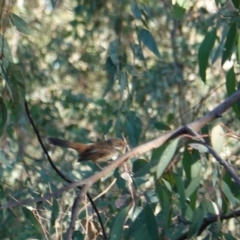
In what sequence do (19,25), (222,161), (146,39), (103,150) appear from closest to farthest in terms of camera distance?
(222,161), (19,25), (146,39), (103,150)

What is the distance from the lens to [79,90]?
6.32 m

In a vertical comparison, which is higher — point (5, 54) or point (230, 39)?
point (5, 54)

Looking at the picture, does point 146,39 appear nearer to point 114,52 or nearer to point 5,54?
point 114,52

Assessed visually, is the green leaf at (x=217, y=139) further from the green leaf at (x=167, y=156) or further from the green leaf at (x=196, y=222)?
the green leaf at (x=196, y=222)

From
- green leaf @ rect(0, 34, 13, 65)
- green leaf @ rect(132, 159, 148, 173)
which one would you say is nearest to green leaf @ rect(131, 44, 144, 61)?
green leaf @ rect(0, 34, 13, 65)

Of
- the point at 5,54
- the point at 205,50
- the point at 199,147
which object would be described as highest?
the point at 5,54

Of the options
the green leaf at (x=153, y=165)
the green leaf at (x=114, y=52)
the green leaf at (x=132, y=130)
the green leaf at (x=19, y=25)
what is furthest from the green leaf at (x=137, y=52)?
the green leaf at (x=153, y=165)

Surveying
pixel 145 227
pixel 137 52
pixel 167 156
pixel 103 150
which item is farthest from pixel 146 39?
pixel 167 156

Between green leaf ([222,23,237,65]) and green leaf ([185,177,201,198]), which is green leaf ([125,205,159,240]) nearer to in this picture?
green leaf ([185,177,201,198])

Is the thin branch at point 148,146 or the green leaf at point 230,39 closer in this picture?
the thin branch at point 148,146

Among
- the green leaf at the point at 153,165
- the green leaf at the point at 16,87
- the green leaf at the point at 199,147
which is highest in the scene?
the green leaf at the point at 16,87

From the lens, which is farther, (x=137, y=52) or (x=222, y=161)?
(x=137, y=52)

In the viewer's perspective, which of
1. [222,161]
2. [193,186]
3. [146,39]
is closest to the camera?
[222,161]

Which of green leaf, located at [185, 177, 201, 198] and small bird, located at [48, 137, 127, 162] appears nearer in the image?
green leaf, located at [185, 177, 201, 198]
